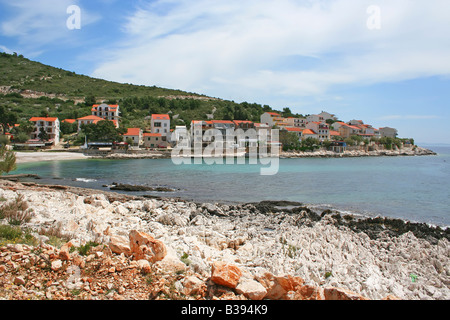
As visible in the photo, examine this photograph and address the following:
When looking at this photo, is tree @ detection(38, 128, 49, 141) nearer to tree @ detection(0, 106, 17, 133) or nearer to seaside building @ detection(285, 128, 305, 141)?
tree @ detection(0, 106, 17, 133)

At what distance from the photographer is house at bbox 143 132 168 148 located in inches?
2640

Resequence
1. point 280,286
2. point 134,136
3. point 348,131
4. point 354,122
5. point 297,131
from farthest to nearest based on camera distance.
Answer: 1. point 354,122
2. point 348,131
3. point 297,131
4. point 134,136
5. point 280,286

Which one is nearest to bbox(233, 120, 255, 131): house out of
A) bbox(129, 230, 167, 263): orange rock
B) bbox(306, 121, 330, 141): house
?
bbox(306, 121, 330, 141): house

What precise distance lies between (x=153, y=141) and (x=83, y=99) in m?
40.9

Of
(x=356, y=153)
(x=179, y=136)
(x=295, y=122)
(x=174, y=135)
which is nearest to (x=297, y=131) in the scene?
(x=295, y=122)

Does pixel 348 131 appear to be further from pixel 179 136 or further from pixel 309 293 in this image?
pixel 309 293

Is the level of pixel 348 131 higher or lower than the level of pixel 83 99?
lower

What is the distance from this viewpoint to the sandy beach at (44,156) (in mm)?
45681

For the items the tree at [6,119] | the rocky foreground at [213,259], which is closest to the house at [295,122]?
the tree at [6,119]

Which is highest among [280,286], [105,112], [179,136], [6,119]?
[105,112]

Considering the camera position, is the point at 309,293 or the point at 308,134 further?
the point at 308,134

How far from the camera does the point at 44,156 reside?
48875 mm
